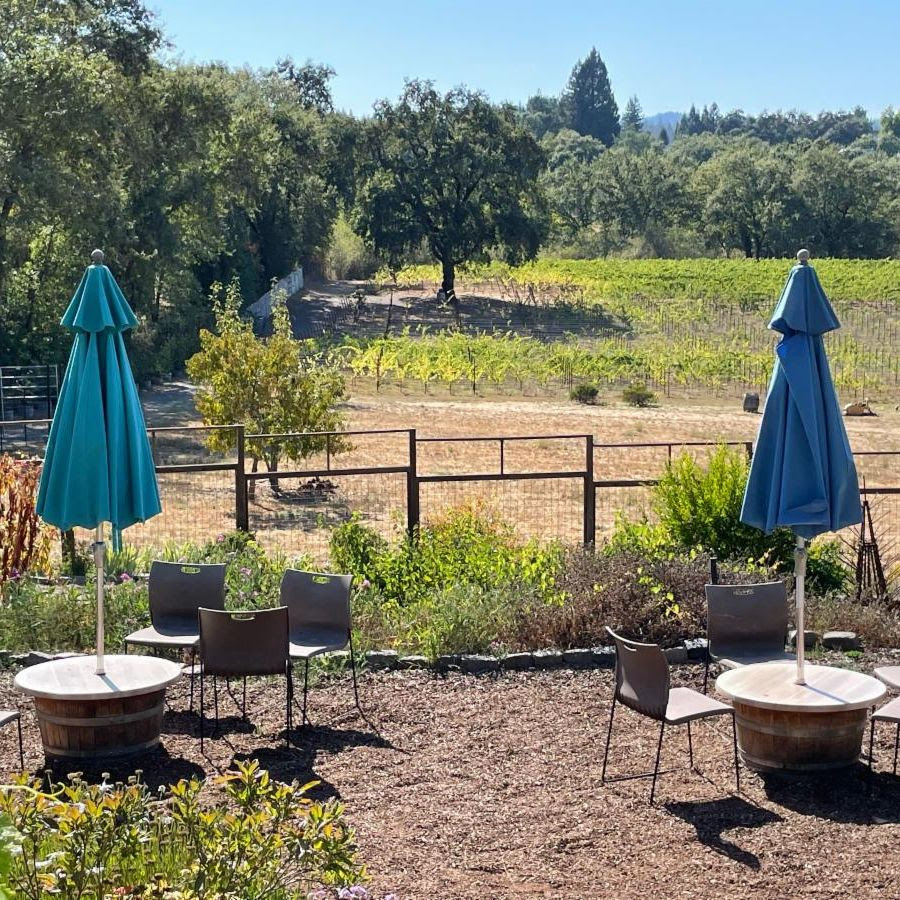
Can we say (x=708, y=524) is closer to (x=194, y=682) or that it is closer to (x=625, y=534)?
(x=625, y=534)

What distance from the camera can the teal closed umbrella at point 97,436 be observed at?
683 cm

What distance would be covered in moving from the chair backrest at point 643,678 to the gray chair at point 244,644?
1763 mm

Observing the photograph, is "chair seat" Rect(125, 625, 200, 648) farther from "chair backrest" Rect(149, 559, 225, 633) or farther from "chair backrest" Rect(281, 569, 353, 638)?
"chair backrest" Rect(281, 569, 353, 638)

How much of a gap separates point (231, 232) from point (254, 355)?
26.3 m

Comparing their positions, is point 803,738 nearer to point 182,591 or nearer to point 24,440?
point 182,591

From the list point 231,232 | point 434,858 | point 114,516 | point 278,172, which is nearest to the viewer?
point 434,858

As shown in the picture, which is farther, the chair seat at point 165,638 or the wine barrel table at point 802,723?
the chair seat at point 165,638

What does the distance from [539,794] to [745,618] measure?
1987 millimetres

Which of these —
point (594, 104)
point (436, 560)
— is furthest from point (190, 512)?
point (594, 104)

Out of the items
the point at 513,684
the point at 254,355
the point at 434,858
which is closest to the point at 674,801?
the point at 434,858

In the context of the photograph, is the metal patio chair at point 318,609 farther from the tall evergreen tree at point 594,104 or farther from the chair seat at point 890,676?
the tall evergreen tree at point 594,104

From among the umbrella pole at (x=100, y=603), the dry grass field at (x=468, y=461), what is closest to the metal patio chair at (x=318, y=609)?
the umbrella pole at (x=100, y=603)

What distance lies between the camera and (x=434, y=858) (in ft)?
17.5

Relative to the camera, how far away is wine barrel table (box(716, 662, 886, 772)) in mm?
6352
